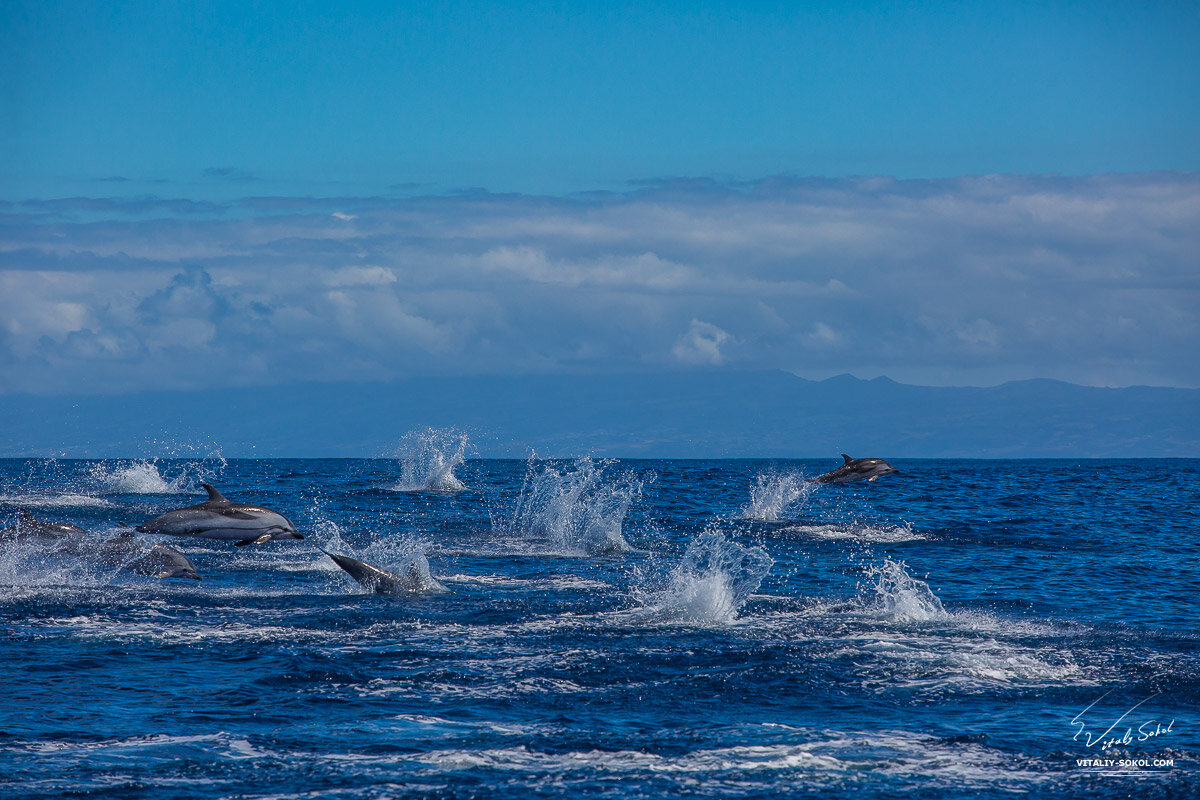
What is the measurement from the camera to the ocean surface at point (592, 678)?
11789mm

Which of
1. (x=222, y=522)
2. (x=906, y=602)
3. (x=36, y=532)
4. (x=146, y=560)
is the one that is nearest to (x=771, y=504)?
(x=906, y=602)

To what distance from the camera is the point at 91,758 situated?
12.0 m

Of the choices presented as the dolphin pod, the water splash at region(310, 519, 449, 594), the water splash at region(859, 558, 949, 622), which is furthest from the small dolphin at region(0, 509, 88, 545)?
the water splash at region(859, 558, 949, 622)

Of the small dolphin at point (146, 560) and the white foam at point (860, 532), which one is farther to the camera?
the white foam at point (860, 532)

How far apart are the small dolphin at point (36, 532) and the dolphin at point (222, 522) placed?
2.47 meters

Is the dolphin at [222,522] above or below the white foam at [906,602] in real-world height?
above

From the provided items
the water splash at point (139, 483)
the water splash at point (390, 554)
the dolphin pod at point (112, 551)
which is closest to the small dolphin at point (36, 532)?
the dolphin pod at point (112, 551)

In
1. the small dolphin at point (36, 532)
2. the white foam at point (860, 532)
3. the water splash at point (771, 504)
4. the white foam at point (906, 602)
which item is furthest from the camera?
the water splash at point (771, 504)

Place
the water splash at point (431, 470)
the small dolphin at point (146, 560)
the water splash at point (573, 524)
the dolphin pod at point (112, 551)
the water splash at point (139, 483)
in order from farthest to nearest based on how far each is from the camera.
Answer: the water splash at point (431, 470), the water splash at point (139, 483), the water splash at point (573, 524), the small dolphin at point (146, 560), the dolphin pod at point (112, 551)

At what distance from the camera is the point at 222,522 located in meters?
22.1

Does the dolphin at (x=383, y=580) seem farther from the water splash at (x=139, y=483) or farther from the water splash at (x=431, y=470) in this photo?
the water splash at (x=431, y=470)

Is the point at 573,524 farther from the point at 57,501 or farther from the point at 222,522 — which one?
the point at 57,501

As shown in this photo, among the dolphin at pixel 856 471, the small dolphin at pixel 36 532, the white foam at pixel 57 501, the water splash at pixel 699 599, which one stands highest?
the dolphin at pixel 856 471

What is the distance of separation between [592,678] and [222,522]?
9.82 meters
